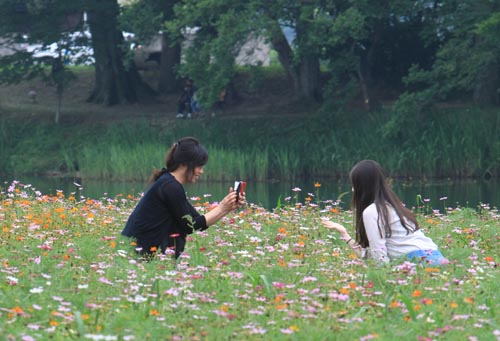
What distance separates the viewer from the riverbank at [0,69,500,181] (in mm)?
26641

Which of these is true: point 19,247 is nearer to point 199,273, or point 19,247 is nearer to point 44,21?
point 199,273

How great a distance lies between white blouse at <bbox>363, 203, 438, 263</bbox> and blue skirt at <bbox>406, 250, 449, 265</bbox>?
5 centimetres

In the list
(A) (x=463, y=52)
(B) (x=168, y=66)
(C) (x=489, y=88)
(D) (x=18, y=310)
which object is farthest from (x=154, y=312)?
(B) (x=168, y=66)

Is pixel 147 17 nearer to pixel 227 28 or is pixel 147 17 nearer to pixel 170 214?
pixel 227 28

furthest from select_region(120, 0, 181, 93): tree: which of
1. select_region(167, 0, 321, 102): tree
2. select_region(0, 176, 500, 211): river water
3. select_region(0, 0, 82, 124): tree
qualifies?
select_region(0, 176, 500, 211): river water

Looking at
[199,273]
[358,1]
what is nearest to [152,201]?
[199,273]

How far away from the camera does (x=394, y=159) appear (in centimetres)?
2664

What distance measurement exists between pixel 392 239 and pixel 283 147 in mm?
21514

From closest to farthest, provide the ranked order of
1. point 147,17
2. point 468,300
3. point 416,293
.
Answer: point 468,300
point 416,293
point 147,17

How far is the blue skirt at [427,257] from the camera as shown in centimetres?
734

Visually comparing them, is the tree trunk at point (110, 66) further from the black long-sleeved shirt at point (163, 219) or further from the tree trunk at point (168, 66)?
the black long-sleeved shirt at point (163, 219)

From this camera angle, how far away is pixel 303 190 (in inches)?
960

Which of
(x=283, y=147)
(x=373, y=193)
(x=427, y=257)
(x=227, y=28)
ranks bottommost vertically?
(x=283, y=147)

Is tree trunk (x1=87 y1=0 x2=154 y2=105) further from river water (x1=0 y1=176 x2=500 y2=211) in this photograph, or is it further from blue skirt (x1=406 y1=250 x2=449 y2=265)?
blue skirt (x1=406 y1=250 x2=449 y2=265)
